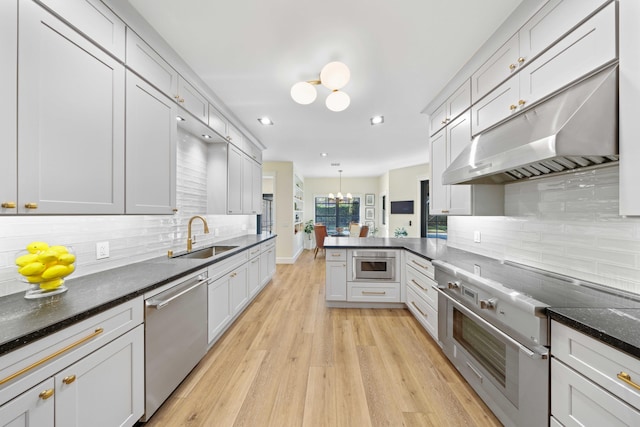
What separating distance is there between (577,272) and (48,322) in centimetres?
277

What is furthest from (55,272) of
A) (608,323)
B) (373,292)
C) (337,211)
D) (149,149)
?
(337,211)

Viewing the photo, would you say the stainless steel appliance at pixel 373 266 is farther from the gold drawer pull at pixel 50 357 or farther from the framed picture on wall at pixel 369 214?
the framed picture on wall at pixel 369 214

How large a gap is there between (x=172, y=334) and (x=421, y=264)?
2366 millimetres

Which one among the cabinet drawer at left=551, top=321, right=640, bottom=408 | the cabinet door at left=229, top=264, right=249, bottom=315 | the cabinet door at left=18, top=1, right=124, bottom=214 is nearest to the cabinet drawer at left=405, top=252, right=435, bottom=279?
the cabinet drawer at left=551, top=321, right=640, bottom=408

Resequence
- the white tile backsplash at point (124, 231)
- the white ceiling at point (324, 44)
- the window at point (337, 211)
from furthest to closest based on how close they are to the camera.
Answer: the window at point (337, 211)
the white ceiling at point (324, 44)
the white tile backsplash at point (124, 231)

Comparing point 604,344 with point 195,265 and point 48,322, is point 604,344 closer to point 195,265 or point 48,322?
point 48,322

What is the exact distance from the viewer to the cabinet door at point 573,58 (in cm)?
111

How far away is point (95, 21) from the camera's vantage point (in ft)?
4.36

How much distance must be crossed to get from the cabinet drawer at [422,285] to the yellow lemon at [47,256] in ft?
8.85

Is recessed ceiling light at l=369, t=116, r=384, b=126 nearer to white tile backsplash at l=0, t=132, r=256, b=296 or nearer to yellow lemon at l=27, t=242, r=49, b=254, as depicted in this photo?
white tile backsplash at l=0, t=132, r=256, b=296

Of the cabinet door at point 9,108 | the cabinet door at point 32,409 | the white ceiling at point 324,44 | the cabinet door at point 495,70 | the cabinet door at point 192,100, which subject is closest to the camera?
the cabinet door at point 32,409

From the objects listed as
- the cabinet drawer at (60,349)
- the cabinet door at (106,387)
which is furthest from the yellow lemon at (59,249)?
the cabinet door at (106,387)

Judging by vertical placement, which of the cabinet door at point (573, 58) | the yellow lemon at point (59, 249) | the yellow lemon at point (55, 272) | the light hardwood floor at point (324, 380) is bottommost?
the light hardwood floor at point (324, 380)

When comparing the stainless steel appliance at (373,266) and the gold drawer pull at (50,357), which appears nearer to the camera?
the gold drawer pull at (50,357)
